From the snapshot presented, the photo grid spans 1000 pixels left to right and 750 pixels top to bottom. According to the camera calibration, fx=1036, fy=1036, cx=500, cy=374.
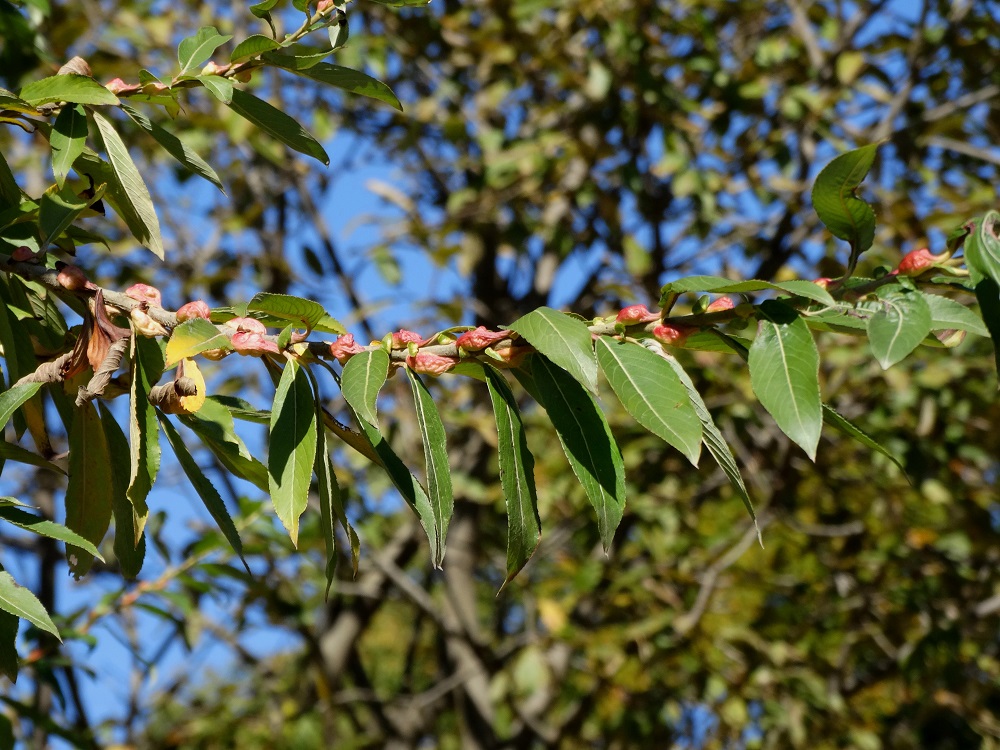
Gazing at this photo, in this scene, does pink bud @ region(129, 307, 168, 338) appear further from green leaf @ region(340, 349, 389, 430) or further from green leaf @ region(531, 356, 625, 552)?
green leaf @ region(531, 356, 625, 552)

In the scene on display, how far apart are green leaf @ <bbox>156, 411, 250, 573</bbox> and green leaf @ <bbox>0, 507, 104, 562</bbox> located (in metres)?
0.11

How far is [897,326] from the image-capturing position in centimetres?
88

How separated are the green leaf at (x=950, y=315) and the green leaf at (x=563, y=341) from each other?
0.98ft

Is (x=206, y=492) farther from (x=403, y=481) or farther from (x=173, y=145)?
(x=173, y=145)

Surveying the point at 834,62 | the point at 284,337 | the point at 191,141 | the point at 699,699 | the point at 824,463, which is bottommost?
the point at 699,699

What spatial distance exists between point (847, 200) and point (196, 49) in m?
0.74

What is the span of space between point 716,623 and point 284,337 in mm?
3620

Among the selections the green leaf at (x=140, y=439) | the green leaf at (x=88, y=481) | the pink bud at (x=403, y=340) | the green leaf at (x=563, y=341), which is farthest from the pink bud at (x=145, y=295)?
the green leaf at (x=563, y=341)

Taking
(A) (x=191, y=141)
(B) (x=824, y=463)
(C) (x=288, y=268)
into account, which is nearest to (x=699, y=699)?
(B) (x=824, y=463)

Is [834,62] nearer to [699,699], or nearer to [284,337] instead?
[699,699]

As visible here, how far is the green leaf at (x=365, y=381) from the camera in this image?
Answer: 0.90 meters

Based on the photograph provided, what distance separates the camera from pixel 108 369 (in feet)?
3.00

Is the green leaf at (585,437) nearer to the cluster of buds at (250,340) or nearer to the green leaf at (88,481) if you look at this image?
the cluster of buds at (250,340)

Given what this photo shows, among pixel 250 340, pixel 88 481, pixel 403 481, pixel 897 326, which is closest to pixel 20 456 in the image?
pixel 88 481
